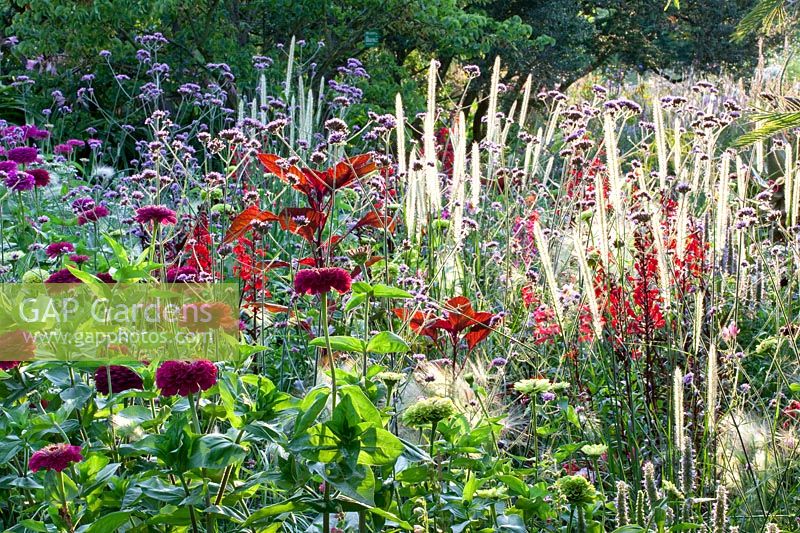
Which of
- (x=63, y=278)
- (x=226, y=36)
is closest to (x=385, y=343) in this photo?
(x=63, y=278)

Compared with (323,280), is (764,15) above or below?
above

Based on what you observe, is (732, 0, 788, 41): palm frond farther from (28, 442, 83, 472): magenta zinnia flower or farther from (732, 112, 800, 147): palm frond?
(28, 442, 83, 472): magenta zinnia flower

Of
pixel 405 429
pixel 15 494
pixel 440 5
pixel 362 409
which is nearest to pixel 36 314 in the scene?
pixel 15 494

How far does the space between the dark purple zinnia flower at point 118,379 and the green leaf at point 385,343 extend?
670 mm

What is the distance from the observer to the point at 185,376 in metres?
1.59

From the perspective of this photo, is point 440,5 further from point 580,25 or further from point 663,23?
point 663,23

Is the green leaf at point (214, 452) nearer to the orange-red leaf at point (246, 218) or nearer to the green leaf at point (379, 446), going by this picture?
the green leaf at point (379, 446)

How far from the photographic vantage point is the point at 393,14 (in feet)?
29.1

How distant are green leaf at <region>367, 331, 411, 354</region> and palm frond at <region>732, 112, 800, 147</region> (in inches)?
59.0

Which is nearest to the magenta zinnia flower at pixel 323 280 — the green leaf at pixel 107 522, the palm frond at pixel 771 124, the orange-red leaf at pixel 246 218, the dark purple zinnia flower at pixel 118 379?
the green leaf at pixel 107 522

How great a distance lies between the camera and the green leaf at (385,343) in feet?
5.36

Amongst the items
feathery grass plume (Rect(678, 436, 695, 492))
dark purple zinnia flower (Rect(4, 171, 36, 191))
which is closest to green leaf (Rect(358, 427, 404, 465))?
feathery grass plume (Rect(678, 436, 695, 492))

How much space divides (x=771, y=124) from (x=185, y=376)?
1.93m

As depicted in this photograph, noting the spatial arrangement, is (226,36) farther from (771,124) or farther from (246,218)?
(771,124)
